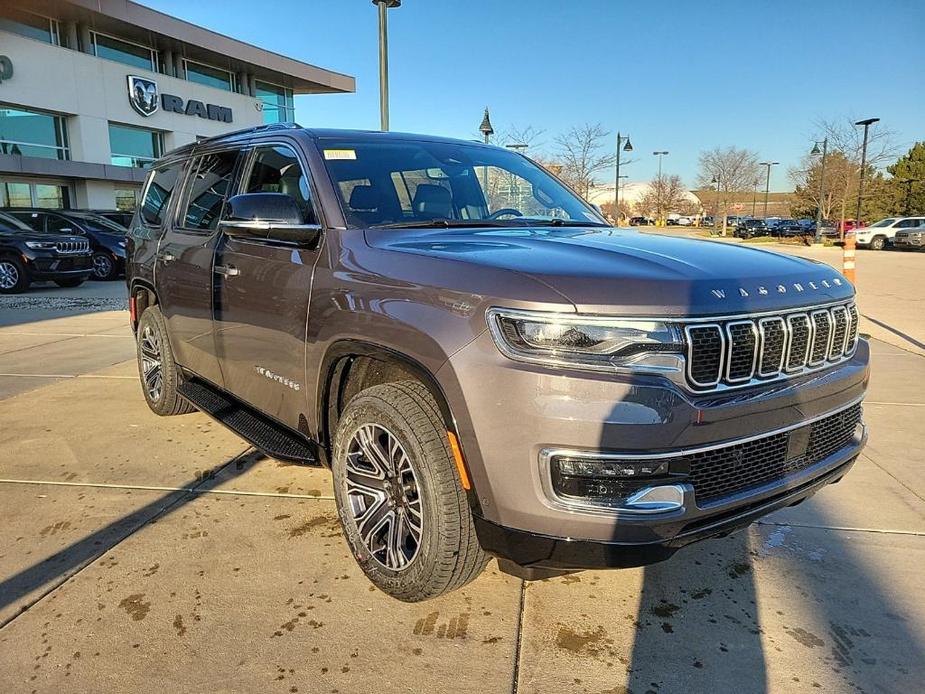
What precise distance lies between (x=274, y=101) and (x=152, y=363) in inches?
1443

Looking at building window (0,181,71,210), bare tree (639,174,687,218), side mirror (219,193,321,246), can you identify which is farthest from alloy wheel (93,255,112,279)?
bare tree (639,174,687,218)

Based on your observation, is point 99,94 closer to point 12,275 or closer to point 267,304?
point 12,275

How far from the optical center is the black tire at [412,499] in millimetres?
2373

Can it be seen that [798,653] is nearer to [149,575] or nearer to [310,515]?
[310,515]

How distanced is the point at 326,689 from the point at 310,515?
1349 millimetres

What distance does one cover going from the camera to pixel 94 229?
15.8 metres

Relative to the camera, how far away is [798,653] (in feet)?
7.91

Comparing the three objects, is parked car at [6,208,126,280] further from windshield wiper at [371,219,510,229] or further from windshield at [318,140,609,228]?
windshield wiper at [371,219,510,229]

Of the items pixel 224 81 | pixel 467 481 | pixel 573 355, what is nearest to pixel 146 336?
pixel 467 481

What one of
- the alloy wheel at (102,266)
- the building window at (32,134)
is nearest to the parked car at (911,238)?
the alloy wheel at (102,266)

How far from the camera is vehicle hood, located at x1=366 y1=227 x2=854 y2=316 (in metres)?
2.12

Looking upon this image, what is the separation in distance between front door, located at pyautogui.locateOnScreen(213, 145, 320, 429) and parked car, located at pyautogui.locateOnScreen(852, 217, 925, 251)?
35811mm

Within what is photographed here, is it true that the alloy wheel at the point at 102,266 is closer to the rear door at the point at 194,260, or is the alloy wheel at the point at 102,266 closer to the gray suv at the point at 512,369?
the rear door at the point at 194,260

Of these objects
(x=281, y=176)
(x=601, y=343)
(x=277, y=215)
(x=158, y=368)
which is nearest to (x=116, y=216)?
(x=158, y=368)
